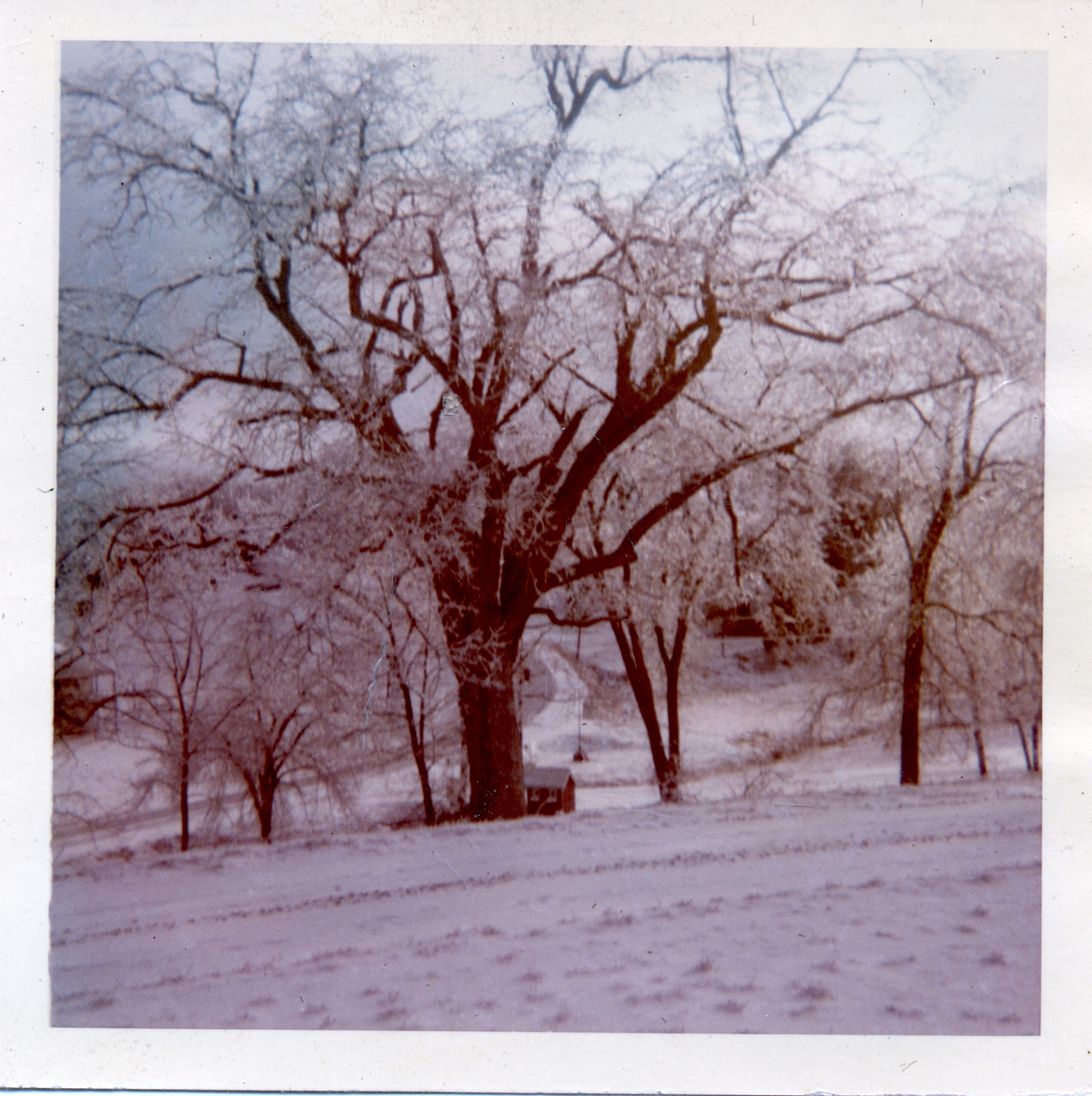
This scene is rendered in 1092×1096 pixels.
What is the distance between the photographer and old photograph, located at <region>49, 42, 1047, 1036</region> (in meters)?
2.29

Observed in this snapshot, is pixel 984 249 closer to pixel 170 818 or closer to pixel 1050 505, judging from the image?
pixel 1050 505

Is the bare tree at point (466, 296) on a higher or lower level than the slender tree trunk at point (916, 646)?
higher

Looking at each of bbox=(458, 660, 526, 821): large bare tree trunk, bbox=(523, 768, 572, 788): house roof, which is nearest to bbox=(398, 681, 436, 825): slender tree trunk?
bbox=(458, 660, 526, 821): large bare tree trunk

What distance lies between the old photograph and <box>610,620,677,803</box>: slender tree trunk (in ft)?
0.05

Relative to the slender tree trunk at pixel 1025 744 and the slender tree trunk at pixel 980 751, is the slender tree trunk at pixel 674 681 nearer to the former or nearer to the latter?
the slender tree trunk at pixel 980 751

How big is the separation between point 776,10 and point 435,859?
2.63 meters

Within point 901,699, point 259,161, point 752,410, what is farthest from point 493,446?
point 901,699

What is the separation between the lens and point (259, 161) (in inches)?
91.9

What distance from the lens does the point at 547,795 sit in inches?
92.8

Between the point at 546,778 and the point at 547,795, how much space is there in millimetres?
53

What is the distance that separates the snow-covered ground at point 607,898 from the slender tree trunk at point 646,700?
35 millimetres

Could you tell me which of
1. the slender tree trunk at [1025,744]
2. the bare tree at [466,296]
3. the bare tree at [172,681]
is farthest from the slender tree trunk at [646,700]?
the bare tree at [172,681]

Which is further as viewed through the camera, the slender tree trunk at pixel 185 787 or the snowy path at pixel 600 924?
the slender tree trunk at pixel 185 787

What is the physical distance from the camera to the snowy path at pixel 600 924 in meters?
2.16
